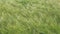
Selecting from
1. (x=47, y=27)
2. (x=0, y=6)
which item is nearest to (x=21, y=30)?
(x=47, y=27)

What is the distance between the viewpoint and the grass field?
4438 mm

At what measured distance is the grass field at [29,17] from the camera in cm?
444

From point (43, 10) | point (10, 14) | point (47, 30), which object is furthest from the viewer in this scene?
point (43, 10)

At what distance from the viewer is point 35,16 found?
16.0 ft

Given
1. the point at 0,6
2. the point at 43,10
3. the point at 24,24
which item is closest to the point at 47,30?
the point at 24,24

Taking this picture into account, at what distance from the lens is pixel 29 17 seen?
4801 millimetres

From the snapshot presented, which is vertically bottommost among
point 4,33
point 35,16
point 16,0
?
point 4,33

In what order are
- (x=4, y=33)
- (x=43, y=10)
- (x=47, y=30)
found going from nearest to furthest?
(x=4, y=33), (x=47, y=30), (x=43, y=10)

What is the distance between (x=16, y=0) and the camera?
5.47 meters

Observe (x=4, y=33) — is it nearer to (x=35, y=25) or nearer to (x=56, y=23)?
(x=35, y=25)

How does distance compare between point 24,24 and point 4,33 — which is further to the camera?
point 24,24

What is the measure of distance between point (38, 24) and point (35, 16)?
0.33 m

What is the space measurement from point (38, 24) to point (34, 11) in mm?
503

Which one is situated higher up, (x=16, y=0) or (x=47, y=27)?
(x=16, y=0)
